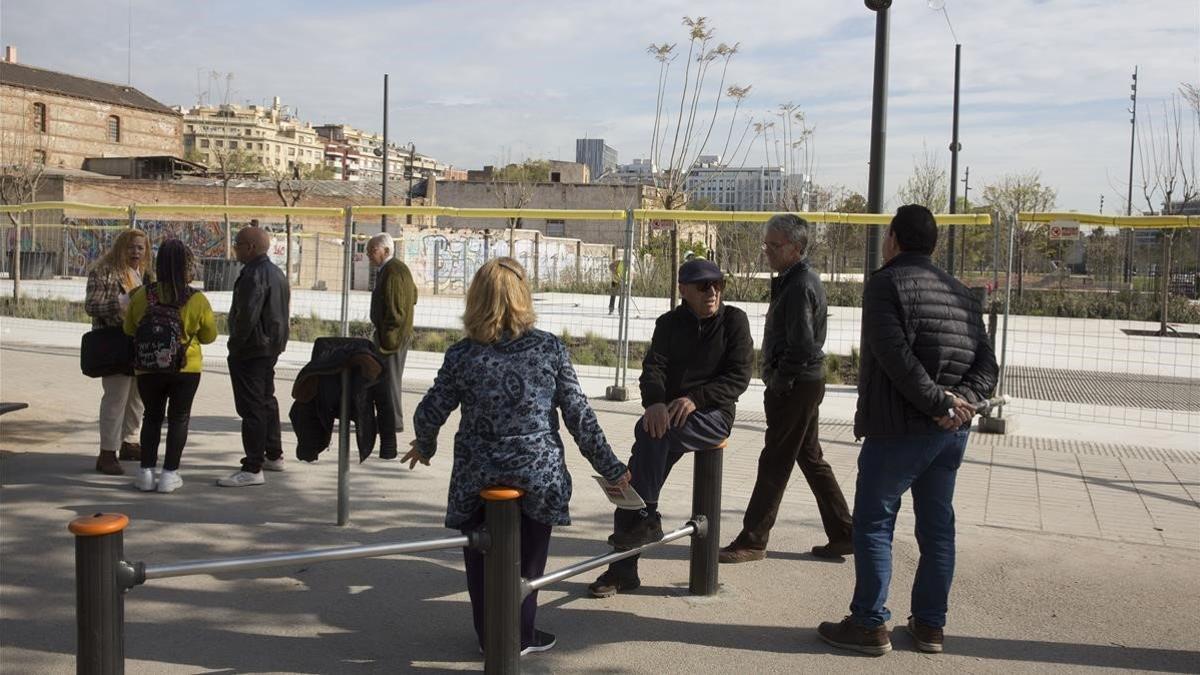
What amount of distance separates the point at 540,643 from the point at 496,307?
1497 millimetres

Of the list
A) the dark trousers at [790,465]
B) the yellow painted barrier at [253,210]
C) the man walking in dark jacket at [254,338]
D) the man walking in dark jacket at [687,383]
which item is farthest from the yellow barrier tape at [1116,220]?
the yellow painted barrier at [253,210]

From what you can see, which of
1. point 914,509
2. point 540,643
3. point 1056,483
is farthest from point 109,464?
point 1056,483

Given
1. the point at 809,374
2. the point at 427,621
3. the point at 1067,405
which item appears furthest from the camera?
the point at 1067,405

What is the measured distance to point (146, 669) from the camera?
14.0ft

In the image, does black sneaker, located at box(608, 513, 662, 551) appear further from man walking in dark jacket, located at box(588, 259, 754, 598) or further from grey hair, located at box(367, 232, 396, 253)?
grey hair, located at box(367, 232, 396, 253)

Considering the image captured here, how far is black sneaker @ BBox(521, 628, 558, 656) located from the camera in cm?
448

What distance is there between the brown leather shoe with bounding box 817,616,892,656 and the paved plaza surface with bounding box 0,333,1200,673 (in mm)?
61

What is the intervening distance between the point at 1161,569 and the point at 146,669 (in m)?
5.12

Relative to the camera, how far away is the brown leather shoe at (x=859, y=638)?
15.0 feet

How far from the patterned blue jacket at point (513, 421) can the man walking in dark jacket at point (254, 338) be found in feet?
11.1

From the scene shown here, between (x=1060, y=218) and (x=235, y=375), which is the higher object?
(x=1060, y=218)

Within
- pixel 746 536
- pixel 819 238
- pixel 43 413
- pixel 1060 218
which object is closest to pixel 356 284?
pixel 819 238

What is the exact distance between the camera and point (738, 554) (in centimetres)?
585

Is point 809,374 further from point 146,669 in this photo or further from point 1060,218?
point 1060,218
